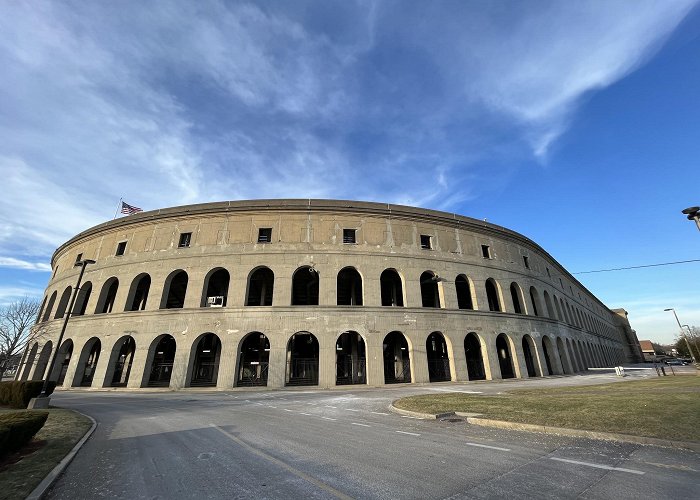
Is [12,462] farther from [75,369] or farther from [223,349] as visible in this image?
[75,369]

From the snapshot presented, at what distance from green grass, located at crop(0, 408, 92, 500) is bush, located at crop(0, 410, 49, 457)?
34 cm

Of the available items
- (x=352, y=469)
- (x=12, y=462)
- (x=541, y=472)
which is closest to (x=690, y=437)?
(x=541, y=472)

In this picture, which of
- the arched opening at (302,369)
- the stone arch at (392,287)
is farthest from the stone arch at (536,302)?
the arched opening at (302,369)

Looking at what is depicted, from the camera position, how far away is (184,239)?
2864cm

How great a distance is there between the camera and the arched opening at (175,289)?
27034 mm

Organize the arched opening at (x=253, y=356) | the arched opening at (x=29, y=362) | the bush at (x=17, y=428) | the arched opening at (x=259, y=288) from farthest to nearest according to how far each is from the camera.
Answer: the arched opening at (x=29, y=362) → the arched opening at (x=259, y=288) → the arched opening at (x=253, y=356) → the bush at (x=17, y=428)

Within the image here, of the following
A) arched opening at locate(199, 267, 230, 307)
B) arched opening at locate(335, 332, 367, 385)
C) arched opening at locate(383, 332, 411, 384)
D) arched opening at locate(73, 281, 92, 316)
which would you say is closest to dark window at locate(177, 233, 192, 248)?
arched opening at locate(199, 267, 230, 307)

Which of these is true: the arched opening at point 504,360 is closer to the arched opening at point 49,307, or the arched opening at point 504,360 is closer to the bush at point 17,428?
the bush at point 17,428

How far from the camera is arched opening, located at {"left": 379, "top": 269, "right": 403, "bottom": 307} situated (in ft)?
97.2

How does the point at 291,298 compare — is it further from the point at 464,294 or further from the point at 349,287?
the point at 464,294

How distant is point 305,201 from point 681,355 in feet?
428

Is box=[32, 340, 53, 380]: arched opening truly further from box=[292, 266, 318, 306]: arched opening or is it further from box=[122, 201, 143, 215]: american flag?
box=[292, 266, 318, 306]: arched opening

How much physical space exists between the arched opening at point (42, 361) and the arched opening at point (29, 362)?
6.21 feet

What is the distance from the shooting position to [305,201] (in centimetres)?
2798
